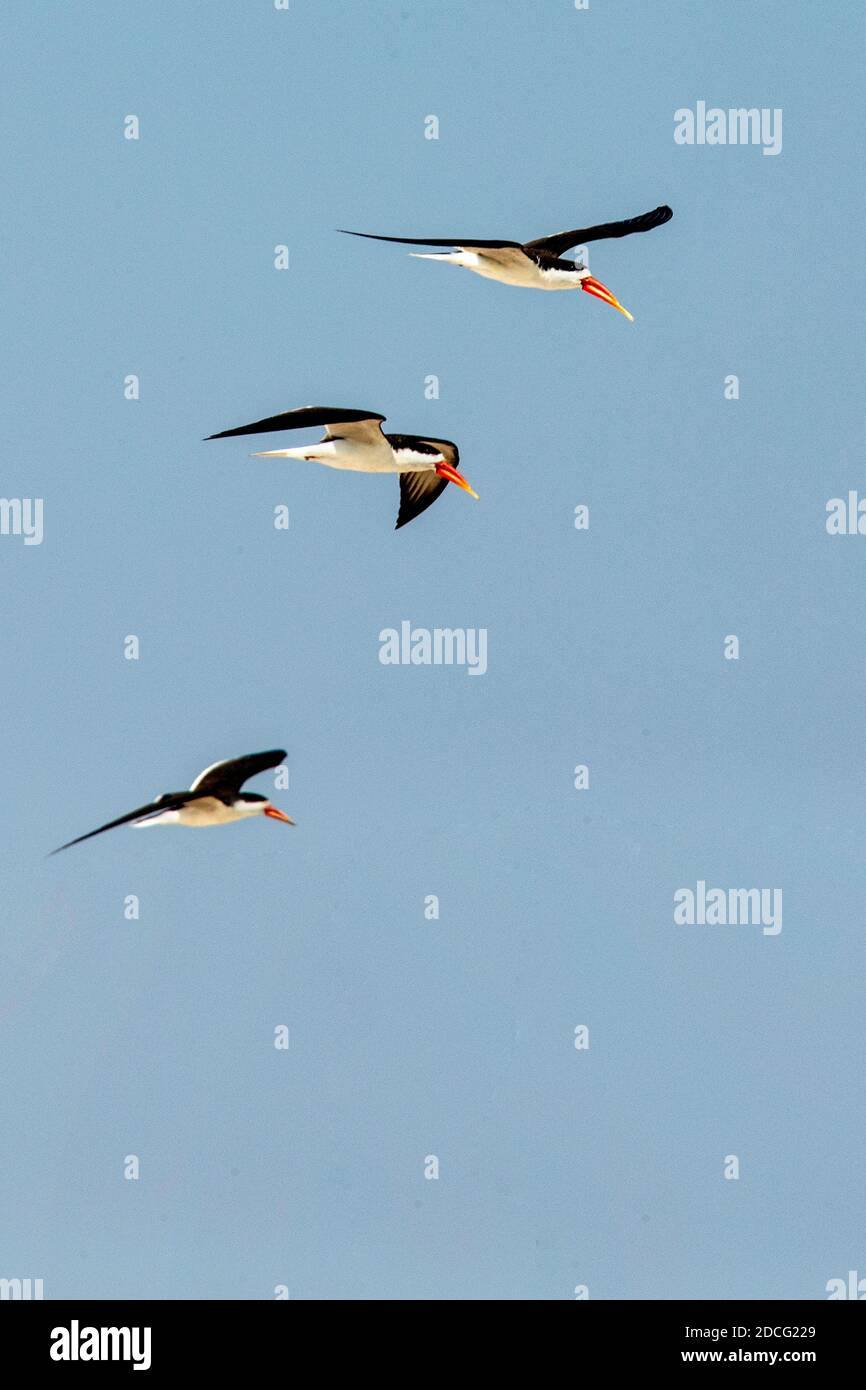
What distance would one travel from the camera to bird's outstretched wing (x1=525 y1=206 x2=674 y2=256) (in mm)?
35594

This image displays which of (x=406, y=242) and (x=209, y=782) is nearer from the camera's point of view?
(x=406, y=242)

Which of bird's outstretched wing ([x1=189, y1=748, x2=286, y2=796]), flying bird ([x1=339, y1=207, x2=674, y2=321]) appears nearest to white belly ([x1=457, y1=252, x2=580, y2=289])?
flying bird ([x1=339, y1=207, x2=674, y2=321])

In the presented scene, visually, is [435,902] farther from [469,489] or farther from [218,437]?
[218,437]

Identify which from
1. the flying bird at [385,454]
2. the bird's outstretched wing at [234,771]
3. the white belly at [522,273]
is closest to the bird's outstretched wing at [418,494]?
the flying bird at [385,454]

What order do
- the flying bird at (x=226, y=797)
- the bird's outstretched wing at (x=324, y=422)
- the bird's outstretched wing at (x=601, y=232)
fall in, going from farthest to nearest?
the bird's outstretched wing at (x=601, y=232), the flying bird at (x=226, y=797), the bird's outstretched wing at (x=324, y=422)

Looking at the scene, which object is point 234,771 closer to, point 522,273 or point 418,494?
point 418,494

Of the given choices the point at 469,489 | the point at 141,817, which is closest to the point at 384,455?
the point at 469,489

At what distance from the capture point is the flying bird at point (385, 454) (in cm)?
3187

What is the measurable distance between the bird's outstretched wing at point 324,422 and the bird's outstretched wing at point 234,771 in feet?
15.5

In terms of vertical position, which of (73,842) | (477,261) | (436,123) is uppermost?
(436,123)

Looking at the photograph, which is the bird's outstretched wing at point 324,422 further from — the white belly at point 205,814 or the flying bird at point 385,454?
the white belly at point 205,814

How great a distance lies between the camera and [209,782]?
32.1 metres

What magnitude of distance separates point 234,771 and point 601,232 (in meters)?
10.3
